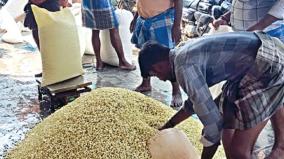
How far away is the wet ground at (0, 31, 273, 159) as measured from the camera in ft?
8.76

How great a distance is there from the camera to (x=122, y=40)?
13.2ft

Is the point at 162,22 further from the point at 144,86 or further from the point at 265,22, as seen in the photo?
the point at 265,22

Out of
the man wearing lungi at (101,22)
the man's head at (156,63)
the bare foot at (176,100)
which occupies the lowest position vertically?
the bare foot at (176,100)

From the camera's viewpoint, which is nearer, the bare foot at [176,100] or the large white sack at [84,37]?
the bare foot at [176,100]

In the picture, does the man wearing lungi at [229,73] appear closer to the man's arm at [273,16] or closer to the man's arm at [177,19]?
the man's arm at [273,16]

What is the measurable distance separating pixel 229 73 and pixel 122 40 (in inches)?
Answer: 92.3

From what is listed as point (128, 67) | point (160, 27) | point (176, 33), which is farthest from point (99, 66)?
point (176, 33)

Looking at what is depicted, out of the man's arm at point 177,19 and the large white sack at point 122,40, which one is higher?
the man's arm at point 177,19

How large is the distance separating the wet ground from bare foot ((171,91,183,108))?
0.07 m

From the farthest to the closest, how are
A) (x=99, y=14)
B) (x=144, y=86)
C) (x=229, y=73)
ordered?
(x=99, y=14) → (x=144, y=86) → (x=229, y=73)

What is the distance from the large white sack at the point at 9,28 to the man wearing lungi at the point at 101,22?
1.37 metres

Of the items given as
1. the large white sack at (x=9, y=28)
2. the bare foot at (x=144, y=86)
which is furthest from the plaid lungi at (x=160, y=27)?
the large white sack at (x=9, y=28)

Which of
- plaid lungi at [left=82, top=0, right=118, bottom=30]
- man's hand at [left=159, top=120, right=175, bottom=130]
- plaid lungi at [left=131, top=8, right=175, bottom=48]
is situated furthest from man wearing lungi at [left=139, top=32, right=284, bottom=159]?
plaid lungi at [left=82, top=0, right=118, bottom=30]

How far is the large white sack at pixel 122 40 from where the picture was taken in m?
3.99
